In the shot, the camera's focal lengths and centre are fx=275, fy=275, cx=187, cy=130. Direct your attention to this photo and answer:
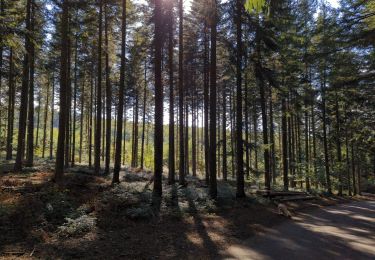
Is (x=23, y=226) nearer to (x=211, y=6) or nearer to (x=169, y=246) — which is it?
(x=169, y=246)

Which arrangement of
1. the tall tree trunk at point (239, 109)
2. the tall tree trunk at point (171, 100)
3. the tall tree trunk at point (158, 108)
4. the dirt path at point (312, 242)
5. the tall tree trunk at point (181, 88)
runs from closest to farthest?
the dirt path at point (312, 242) < the tall tree trunk at point (158, 108) < the tall tree trunk at point (239, 109) < the tall tree trunk at point (171, 100) < the tall tree trunk at point (181, 88)

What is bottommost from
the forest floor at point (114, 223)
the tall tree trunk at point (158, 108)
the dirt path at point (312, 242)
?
the dirt path at point (312, 242)

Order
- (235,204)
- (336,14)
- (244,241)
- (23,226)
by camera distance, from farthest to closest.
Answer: (235,204)
(336,14)
(244,241)
(23,226)

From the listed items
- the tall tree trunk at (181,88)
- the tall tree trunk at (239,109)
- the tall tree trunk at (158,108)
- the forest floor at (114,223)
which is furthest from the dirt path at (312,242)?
the tall tree trunk at (181,88)

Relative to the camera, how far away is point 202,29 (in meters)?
19.9

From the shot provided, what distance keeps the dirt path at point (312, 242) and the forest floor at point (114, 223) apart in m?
0.53

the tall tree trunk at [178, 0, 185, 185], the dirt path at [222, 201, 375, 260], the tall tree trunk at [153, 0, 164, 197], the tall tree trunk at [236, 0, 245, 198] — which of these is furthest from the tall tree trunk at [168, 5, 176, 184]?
the dirt path at [222, 201, 375, 260]

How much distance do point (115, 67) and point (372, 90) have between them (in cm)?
2394

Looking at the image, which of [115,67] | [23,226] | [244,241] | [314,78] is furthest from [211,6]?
[115,67]

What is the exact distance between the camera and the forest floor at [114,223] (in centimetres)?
666

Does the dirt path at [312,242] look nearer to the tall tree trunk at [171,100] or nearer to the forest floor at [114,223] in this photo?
the forest floor at [114,223]

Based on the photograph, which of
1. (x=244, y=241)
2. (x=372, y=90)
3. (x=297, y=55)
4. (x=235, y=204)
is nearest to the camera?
(x=244, y=241)

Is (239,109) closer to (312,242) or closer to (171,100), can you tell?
(171,100)

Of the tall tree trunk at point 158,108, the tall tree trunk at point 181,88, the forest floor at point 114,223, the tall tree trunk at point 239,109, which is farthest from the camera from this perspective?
the tall tree trunk at point 181,88
